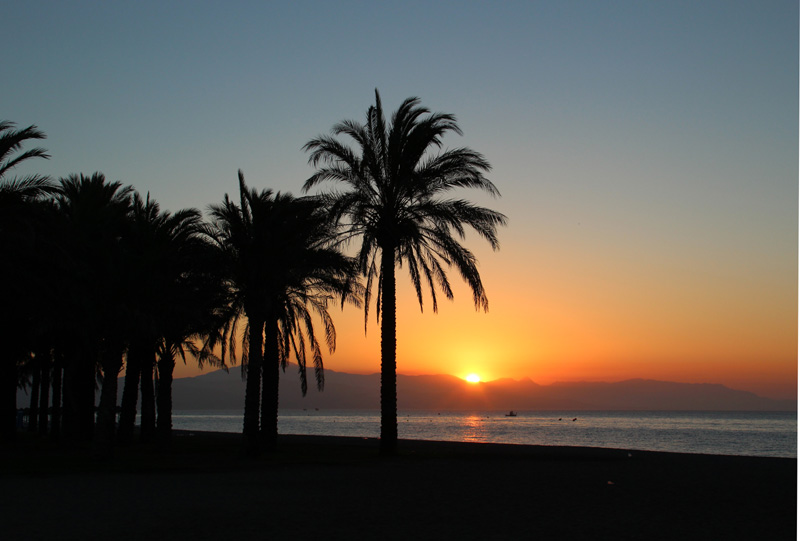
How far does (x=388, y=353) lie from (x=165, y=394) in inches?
489

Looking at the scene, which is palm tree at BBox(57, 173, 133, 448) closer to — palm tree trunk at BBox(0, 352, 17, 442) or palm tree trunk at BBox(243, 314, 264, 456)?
palm tree trunk at BBox(243, 314, 264, 456)

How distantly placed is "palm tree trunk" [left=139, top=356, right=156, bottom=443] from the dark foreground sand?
10.8 metres

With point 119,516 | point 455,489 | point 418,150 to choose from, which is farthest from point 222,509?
point 418,150

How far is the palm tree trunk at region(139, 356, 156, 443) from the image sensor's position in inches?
1387

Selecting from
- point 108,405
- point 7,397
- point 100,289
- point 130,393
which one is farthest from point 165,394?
point 100,289

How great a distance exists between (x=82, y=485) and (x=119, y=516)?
5.61 meters

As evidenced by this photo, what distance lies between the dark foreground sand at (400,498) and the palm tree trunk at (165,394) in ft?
22.7

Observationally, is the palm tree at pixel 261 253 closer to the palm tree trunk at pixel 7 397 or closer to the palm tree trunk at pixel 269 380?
the palm tree trunk at pixel 269 380

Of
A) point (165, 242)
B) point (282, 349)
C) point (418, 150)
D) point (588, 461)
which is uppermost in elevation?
point (418, 150)

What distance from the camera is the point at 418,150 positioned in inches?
1009

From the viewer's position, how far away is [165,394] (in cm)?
3272

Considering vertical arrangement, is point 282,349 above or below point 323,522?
above

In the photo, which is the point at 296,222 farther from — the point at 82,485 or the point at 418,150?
the point at 82,485

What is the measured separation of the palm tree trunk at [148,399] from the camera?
35.2 meters
